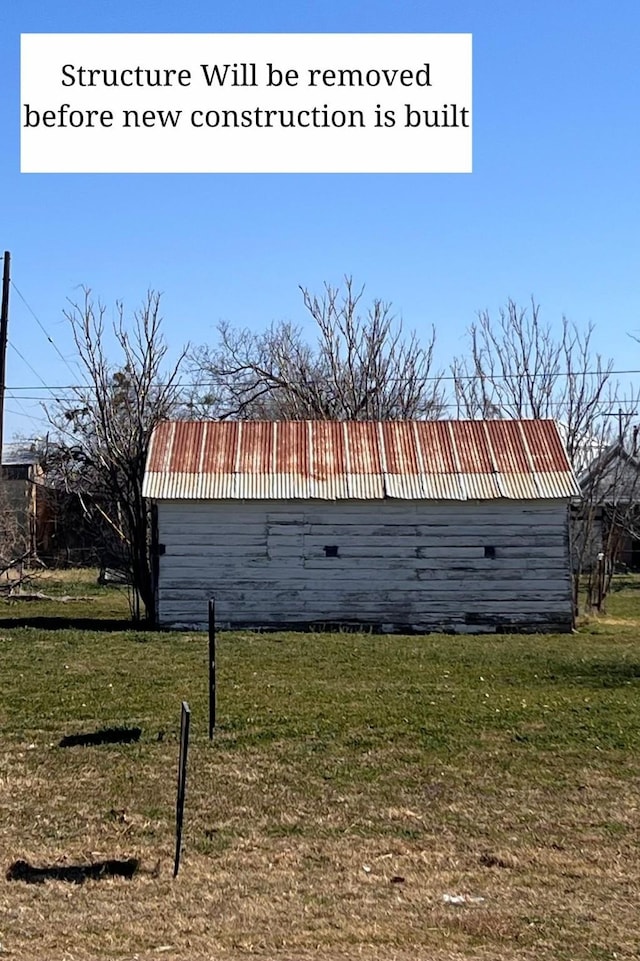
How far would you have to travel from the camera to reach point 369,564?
20.5 meters

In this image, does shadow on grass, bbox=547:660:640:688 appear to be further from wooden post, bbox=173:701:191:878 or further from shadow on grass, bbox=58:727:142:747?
wooden post, bbox=173:701:191:878

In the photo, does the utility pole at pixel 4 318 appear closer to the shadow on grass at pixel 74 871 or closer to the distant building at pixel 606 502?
the distant building at pixel 606 502

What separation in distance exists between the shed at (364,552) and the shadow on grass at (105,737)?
9808 mm

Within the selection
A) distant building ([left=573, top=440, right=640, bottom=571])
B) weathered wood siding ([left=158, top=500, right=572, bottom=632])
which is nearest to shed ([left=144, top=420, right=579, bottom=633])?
weathered wood siding ([left=158, top=500, right=572, bottom=632])

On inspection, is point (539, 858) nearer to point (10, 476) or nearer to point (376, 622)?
point (376, 622)

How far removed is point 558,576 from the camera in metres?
20.5

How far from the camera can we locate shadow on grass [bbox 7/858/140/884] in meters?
6.54

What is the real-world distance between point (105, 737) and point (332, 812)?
312 cm

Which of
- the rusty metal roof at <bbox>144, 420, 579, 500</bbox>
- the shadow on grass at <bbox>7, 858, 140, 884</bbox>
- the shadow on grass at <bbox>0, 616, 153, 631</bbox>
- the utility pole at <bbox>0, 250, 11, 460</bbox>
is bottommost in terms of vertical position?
the shadow on grass at <bbox>7, 858, 140, 884</bbox>

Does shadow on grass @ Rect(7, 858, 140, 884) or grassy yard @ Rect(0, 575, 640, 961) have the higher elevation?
grassy yard @ Rect(0, 575, 640, 961)

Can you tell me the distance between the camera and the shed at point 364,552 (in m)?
20.3

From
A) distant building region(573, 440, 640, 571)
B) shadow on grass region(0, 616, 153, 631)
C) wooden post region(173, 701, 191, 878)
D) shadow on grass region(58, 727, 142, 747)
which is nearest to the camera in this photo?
wooden post region(173, 701, 191, 878)

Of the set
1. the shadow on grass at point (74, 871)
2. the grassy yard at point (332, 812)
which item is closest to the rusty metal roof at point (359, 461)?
the grassy yard at point (332, 812)

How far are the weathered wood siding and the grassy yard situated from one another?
5.57 m
